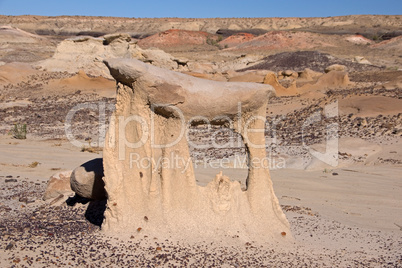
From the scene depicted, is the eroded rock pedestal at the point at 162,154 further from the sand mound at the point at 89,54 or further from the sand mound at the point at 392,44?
the sand mound at the point at 392,44

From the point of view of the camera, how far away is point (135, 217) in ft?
14.7

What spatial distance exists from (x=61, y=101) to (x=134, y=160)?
48.3 ft

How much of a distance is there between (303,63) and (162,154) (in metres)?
27.5

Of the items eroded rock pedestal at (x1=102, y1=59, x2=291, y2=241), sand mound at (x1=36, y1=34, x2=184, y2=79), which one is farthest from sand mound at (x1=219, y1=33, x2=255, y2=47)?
eroded rock pedestal at (x1=102, y1=59, x2=291, y2=241)

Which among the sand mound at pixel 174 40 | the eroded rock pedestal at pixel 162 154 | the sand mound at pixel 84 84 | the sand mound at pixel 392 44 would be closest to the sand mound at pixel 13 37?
the sand mound at pixel 174 40

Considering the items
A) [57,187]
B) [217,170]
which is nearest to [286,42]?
[217,170]

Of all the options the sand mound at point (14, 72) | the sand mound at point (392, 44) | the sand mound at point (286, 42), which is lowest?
the sand mound at point (14, 72)

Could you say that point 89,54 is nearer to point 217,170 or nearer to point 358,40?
point 217,170

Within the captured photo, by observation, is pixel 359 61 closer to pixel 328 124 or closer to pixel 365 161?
pixel 328 124

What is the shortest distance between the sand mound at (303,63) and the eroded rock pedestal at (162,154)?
82.7ft

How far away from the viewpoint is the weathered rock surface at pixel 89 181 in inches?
212

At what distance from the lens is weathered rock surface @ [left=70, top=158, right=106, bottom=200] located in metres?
5.38

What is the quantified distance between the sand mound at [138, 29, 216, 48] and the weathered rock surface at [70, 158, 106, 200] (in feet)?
151

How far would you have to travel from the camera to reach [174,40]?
52.1 meters
